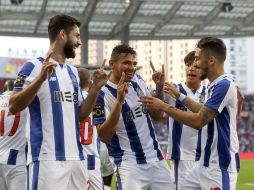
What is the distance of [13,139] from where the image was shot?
6.78m

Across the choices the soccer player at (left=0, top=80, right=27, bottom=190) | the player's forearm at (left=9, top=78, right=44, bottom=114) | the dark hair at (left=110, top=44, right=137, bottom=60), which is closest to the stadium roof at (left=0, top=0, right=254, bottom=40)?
the soccer player at (left=0, top=80, right=27, bottom=190)

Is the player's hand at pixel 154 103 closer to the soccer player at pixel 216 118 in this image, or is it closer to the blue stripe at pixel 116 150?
the soccer player at pixel 216 118

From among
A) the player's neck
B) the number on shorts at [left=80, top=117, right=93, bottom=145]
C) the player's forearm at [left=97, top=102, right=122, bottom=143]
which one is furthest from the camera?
the player's neck

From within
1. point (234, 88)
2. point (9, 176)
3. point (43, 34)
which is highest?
point (43, 34)

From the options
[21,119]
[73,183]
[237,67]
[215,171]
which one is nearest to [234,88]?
[215,171]

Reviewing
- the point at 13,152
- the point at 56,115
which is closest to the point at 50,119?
the point at 56,115

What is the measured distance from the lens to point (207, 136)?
16.5 ft

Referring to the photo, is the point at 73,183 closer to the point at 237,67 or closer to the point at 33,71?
the point at 33,71

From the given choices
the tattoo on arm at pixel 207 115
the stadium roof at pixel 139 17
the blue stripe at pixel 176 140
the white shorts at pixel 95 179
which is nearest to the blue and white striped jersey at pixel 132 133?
the tattoo on arm at pixel 207 115

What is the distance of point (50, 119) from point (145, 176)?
1.55 metres

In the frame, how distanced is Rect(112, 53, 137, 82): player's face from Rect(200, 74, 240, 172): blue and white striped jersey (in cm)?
112

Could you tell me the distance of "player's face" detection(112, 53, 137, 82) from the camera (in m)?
5.88

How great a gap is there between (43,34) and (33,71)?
34.8 meters

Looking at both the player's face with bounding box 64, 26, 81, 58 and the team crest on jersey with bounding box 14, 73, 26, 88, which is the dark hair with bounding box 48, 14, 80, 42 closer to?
the player's face with bounding box 64, 26, 81, 58
